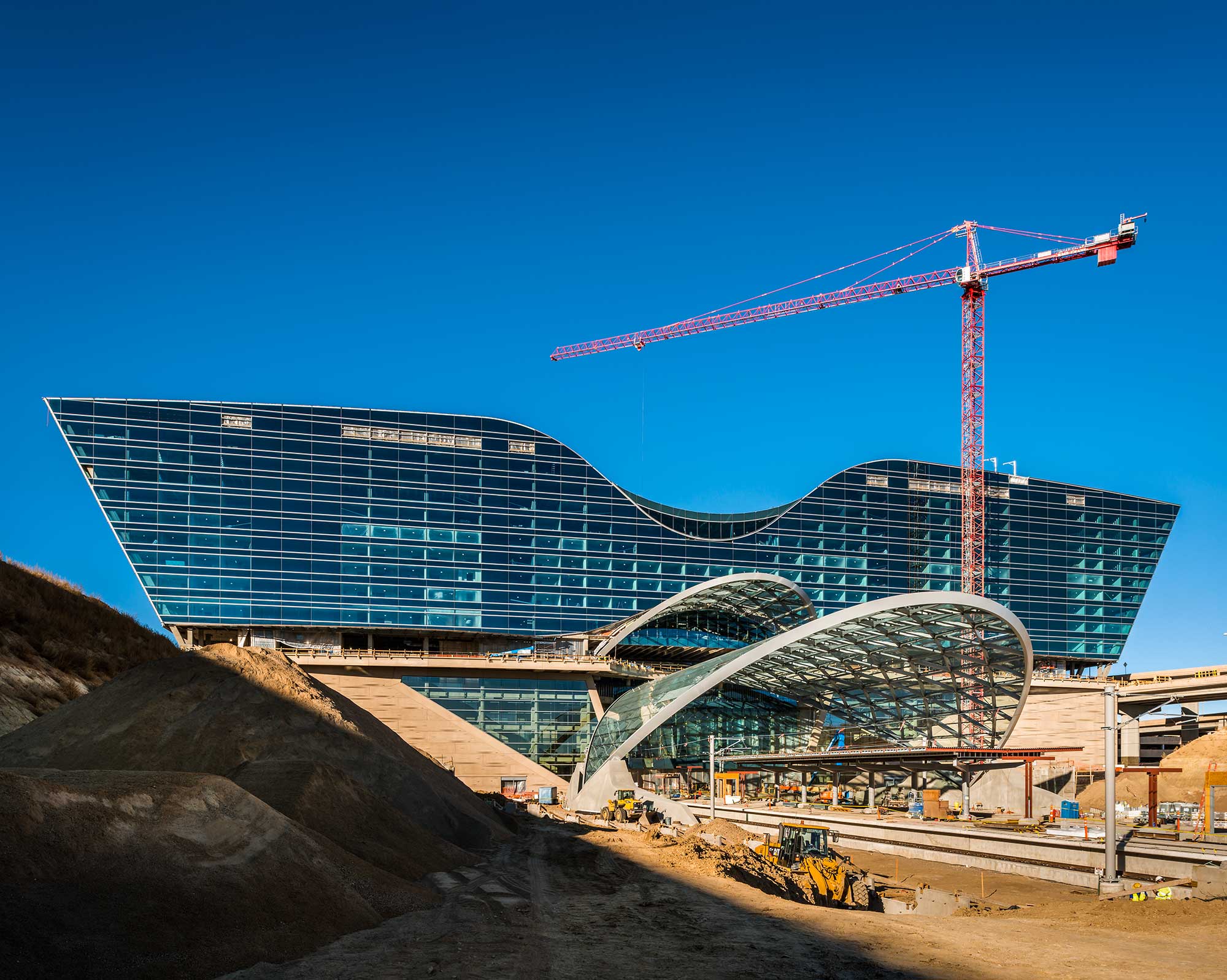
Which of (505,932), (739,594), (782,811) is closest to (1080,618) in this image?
(739,594)

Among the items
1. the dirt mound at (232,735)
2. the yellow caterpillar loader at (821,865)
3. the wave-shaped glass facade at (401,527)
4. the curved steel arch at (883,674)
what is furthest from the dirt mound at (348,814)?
the wave-shaped glass facade at (401,527)

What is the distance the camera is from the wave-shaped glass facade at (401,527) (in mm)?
92500

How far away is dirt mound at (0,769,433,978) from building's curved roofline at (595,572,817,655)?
250 ft

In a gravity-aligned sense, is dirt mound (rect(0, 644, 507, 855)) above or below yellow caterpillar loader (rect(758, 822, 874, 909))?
above

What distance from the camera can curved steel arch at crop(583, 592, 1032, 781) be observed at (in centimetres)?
5981

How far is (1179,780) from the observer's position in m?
77.3

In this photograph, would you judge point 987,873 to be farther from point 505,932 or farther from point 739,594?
point 739,594

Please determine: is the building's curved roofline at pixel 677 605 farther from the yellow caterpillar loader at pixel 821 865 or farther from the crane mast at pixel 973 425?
the yellow caterpillar loader at pixel 821 865

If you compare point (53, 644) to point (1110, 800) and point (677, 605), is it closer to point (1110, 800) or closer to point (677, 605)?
point (1110, 800)

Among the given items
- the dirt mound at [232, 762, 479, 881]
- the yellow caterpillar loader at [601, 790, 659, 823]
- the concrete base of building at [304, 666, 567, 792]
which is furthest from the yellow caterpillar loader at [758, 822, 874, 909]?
the concrete base of building at [304, 666, 567, 792]

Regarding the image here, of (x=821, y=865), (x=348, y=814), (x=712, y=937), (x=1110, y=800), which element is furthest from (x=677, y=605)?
(x=712, y=937)

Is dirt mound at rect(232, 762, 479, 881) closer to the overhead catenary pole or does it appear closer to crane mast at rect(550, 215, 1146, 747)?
the overhead catenary pole

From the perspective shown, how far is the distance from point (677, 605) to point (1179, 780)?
45.0 metres

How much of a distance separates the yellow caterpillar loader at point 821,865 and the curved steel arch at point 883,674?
23.2 m
